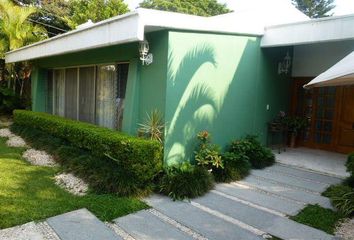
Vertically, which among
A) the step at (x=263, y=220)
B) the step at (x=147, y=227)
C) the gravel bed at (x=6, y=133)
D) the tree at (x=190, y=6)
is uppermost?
the tree at (x=190, y=6)

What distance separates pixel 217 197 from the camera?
6703mm

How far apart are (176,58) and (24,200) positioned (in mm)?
4108

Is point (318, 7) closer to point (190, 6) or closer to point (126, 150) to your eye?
point (190, 6)

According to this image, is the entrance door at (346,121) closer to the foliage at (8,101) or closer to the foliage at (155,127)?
the foliage at (155,127)

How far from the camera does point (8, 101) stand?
17.0 metres

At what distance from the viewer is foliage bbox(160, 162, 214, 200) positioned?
667cm

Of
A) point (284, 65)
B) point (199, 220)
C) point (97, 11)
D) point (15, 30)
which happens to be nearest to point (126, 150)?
point (199, 220)

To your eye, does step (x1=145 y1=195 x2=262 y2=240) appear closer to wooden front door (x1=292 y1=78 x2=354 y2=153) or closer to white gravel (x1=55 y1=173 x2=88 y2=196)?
white gravel (x1=55 y1=173 x2=88 y2=196)

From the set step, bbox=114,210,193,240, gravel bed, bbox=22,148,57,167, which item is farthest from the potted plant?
gravel bed, bbox=22,148,57,167

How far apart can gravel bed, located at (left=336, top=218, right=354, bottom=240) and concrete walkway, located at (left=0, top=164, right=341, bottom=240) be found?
0.27 m

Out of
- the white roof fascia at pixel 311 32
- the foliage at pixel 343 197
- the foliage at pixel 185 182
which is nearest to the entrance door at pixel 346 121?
the white roof fascia at pixel 311 32

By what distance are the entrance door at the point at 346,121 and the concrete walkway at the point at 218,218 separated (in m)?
2.62

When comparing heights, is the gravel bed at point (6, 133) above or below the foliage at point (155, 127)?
below

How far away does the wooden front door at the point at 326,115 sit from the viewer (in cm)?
963
